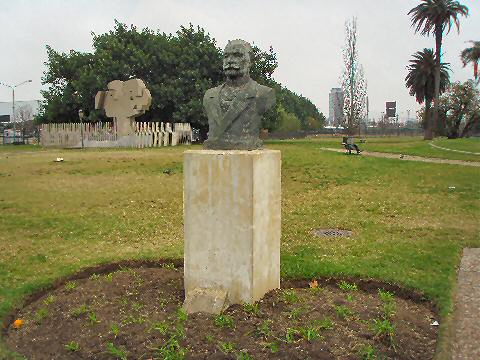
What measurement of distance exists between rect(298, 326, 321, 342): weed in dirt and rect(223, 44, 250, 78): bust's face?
2.78 m

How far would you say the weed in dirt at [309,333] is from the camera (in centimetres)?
430

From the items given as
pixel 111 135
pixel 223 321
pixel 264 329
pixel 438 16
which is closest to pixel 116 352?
pixel 223 321

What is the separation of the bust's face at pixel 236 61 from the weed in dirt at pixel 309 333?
2.78m

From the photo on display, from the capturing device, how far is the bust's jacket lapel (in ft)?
17.6

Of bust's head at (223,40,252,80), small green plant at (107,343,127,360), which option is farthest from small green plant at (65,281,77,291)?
bust's head at (223,40,252,80)

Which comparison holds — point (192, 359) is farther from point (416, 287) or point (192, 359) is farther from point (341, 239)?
point (341, 239)

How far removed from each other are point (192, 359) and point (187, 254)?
1370 mm

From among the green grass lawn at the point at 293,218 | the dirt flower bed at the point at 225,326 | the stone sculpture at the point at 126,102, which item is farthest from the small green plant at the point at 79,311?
the stone sculpture at the point at 126,102

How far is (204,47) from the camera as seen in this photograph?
34438 mm

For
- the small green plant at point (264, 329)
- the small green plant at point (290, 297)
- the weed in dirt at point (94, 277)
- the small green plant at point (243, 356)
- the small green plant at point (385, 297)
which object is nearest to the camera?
the small green plant at point (243, 356)

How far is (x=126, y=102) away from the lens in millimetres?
28078

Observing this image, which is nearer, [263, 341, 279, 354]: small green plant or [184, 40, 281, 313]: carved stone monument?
[263, 341, 279, 354]: small green plant

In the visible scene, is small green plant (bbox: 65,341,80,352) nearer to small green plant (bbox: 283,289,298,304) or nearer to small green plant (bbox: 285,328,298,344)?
small green plant (bbox: 285,328,298,344)

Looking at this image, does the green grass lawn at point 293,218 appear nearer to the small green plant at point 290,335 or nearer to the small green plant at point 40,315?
the small green plant at point 40,315
